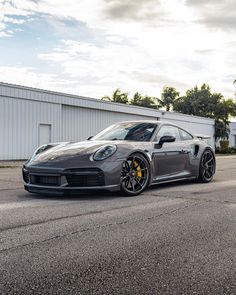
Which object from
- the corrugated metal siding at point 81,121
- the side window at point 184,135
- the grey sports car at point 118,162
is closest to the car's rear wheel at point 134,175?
the grey sports car at point 118,162

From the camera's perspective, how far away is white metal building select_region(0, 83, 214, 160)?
832 inches

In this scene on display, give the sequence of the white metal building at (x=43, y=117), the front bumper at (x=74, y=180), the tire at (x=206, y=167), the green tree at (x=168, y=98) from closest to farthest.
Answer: the front bumper at (x=74, y=180)
the tire at (x=206, y=167)
the white metal building at (x=43, y=117)
the green tree at (x=168, y=98)

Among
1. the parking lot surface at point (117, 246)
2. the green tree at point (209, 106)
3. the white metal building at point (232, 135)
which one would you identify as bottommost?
the parking lot surface at point (117, 246)

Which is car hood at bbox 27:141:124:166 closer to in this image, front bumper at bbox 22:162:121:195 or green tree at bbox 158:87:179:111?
front bumper at bbox 22:162:121:195

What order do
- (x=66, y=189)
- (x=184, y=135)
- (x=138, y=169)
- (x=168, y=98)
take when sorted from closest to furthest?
(x=66, y=189) < (x=138, y=169) < (x=184, y=135) < (x=168, y=98)

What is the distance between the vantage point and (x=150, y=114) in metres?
33.2

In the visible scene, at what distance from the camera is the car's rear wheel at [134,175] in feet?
19.3

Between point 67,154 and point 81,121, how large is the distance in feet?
67.3

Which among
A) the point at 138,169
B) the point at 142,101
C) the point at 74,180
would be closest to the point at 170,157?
the point at 138,169

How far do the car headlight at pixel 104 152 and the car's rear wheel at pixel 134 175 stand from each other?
26 cm

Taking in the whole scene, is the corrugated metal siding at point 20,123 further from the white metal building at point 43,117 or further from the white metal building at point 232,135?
the white metal building at point 232,135

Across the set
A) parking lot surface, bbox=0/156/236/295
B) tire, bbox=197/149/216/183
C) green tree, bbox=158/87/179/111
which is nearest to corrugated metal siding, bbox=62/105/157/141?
tire, bbox=197/149/216/183

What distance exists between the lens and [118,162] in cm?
577

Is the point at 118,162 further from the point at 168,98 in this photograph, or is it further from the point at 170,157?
the point at 168,98
